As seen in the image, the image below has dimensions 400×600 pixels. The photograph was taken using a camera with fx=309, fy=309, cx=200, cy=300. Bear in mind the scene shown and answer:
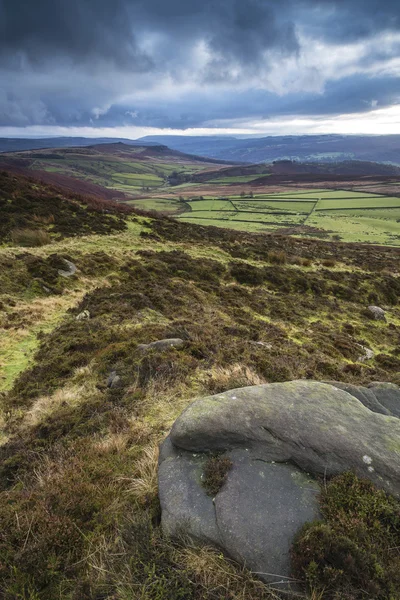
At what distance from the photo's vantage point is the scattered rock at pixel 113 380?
9791mm

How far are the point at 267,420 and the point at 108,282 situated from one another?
1858 cm

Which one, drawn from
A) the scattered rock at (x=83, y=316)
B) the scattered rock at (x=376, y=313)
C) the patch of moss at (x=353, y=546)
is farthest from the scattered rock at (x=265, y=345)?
the scattered rock at (x=376, y=313)

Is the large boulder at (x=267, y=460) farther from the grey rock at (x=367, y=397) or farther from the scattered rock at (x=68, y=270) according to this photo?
the scattered rock at (x=68, y=270)

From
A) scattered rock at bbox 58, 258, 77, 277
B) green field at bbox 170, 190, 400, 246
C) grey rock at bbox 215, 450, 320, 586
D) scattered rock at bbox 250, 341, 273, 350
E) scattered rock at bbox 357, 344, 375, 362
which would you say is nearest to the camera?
grey rock at bbox 215, 450, 320, 586

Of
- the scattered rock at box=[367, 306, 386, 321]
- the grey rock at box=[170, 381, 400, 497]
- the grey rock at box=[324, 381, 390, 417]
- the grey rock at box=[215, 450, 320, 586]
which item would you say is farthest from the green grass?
the grey rock at box=[215, 450, 320, 586]

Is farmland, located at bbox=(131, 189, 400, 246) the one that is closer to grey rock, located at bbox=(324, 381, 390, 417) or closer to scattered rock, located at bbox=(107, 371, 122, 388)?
grey rock, located at bbox=(324, 381, 390, 417)

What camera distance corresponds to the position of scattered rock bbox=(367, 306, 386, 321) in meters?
24.7

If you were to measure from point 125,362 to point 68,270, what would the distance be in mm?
14088

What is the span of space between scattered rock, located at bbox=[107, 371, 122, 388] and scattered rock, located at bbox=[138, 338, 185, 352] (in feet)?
4.72

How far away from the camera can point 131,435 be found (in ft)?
23.7

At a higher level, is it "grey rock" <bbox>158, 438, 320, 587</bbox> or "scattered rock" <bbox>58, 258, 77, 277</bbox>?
"grey rock" <bbox>158, 438, 320, 587</bbox>

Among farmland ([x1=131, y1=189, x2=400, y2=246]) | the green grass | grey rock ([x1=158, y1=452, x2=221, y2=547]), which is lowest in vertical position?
farmland ([x1=131, y1=189, x2=400, y2=246])

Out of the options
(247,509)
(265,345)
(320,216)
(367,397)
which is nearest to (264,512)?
(247,509)

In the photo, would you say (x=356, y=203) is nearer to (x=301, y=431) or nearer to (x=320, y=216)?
(x=320, y=216)
